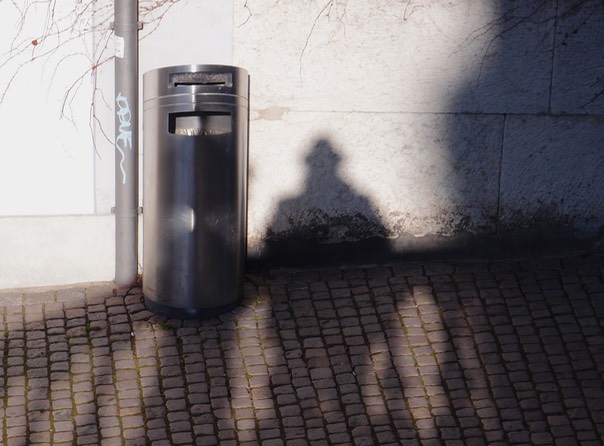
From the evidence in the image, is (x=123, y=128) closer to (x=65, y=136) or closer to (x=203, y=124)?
(x=65, y=136)

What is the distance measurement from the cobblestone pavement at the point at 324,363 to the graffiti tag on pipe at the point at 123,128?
3.07 ft

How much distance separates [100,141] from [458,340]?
8.69ft

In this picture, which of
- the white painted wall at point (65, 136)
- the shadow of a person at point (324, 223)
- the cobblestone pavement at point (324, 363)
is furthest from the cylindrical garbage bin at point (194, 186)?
the shadow of a person at point (324, 223)

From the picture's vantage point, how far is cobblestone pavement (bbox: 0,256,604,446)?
5.60 metres

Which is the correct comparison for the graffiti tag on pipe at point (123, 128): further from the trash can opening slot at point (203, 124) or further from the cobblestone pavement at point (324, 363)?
the cobblestone pavement at point (324, 363)

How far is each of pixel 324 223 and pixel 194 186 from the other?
1.25 metres

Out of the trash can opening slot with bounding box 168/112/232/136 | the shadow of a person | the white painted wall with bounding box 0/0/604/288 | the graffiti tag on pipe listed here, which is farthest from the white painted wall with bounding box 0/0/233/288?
the shadow of a person

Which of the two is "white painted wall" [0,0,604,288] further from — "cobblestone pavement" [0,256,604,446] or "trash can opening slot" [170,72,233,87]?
"trash can opening slot" [170,72,233,87]

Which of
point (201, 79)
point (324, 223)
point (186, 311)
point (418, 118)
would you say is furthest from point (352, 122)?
point (186, 311)

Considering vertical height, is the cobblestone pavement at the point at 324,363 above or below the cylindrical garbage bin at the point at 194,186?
below

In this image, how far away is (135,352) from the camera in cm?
612

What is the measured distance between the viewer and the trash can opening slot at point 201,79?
6.11 meters

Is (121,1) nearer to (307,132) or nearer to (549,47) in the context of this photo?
(307,132)

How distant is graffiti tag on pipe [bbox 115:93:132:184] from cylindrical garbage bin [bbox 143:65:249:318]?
254 mm
